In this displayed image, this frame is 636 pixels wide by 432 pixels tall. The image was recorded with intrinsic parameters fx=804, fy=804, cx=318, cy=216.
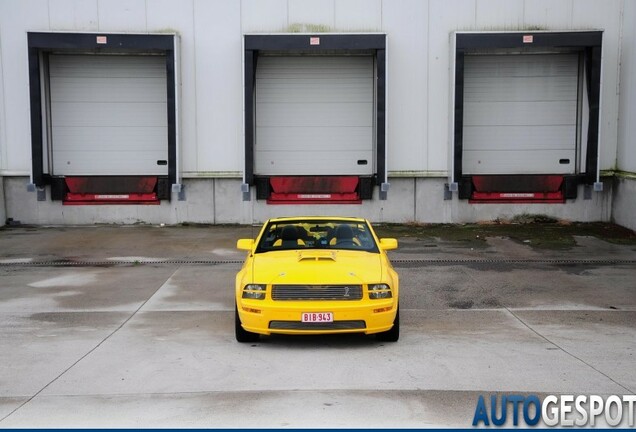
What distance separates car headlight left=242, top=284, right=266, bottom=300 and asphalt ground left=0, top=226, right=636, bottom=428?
0.62 metres

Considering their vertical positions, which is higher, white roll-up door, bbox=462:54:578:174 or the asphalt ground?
white roll-up door, bbox=462:54:578:174

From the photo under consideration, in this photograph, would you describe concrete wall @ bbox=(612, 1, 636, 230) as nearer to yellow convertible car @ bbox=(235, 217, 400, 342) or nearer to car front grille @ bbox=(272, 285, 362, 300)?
yellow convertible car @ bbox=(235, 217, 400, 342)

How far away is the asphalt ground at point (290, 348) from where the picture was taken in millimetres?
6941

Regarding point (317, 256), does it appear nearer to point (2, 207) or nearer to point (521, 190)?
point (521, 190)

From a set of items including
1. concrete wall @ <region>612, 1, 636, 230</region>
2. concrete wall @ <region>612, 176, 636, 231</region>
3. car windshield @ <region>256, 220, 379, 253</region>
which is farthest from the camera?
concrete wall @ <region>612, 1, 636, 230</region>

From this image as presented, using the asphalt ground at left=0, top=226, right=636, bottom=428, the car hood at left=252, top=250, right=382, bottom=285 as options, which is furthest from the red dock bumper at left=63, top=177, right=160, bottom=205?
the car hood at left=252, top=250, right=382, bottom=285

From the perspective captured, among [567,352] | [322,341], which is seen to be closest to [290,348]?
[322,341]

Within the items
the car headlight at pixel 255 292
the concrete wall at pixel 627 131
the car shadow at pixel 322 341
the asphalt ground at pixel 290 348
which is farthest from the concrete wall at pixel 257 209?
the car headlight at pixel 255 292

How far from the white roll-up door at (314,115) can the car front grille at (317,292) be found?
11.5 metres

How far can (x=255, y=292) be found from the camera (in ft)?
28.9

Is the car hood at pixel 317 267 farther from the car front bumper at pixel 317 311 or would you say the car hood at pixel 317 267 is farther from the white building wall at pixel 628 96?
the white building wall at pixel 628 96

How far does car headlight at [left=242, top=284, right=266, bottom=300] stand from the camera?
28.9 feet

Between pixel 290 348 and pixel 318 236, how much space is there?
5.74 feet

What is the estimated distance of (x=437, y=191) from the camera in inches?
776
